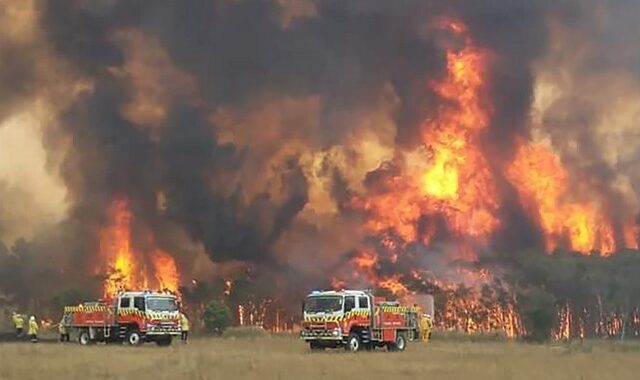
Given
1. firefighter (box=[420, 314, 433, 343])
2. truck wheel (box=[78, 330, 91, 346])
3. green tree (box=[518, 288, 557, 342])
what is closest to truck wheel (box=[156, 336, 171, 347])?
truck wheel (box=[78, 330, 91, 346])

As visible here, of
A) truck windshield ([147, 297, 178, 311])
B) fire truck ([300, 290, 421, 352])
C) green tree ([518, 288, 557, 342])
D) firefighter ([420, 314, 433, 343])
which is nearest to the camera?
fire truck ([300, 290, 421, 352])

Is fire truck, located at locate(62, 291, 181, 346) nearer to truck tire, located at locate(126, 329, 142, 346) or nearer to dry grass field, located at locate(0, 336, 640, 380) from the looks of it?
truck tire, located at locate(126, 329, 142, 346)

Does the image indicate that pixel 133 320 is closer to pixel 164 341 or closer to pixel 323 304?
pixel 164 341

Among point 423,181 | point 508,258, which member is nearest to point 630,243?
point 508,258

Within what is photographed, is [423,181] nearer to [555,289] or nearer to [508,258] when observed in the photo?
[508,258]

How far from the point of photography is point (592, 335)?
66688 mm

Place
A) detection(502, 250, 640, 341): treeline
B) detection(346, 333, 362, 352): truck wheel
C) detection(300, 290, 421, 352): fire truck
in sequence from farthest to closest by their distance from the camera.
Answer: detection(502, 250, 640, 341): treeline < detection(346, 333, 362, 352): truck wheel < detection(300, 290, 421, 352): fire truck

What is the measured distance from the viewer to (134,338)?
44219 mm

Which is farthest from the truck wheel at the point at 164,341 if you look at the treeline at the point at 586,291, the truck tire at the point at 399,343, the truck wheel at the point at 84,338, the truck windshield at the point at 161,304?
the treeline at the point at 586,291

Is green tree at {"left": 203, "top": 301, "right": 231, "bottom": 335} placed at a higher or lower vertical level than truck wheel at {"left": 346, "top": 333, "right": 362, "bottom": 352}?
higher

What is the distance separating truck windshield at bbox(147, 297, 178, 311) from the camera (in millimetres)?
44531

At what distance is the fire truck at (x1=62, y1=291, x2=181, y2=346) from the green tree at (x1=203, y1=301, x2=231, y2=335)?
14241 millimetres

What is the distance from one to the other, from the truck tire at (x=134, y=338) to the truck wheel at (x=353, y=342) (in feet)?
35.7

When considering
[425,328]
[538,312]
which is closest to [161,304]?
[425,328]
